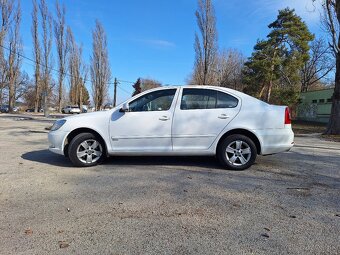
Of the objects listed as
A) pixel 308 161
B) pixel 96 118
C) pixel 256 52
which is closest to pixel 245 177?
pixel 308 161

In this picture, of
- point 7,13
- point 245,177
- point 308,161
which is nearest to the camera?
point 245,177

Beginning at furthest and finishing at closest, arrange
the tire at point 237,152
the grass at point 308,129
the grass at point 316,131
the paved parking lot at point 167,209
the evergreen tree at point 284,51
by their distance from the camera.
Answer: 1. the evergreen tree at point 284,51
2. the grass at point 308,129
3. the grass at point 316,131
4. the tire at point 237,152
5. the paved parking lot at point 167,209

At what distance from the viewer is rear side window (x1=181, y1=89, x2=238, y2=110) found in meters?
5.88

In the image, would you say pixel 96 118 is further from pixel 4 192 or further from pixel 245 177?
pixel 245 177

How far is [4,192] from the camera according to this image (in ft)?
14.3

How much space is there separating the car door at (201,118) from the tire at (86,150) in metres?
1.55

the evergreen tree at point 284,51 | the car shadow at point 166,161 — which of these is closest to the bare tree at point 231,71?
the evergreen tree at point 284,51

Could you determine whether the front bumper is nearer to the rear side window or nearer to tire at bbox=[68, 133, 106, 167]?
tire at bbox=[68, 133, 106, 167]

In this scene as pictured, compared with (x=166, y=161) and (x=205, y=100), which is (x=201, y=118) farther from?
(x=166, y=161)

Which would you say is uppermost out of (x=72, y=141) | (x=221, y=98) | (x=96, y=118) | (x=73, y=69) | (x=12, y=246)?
(x=73, y=69)

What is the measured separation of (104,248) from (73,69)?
4947cm

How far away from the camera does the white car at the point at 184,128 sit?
18.9 feet

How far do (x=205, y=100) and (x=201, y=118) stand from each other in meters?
0.39

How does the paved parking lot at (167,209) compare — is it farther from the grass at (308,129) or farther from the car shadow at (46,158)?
the grass at (308,129)
